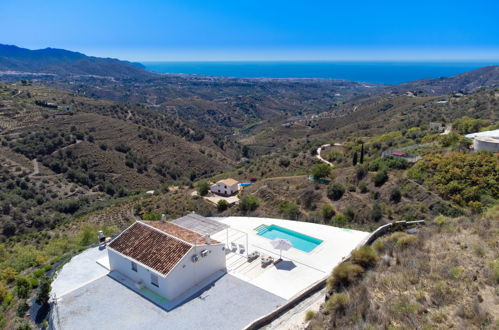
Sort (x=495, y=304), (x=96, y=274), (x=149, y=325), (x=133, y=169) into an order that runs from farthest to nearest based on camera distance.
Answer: (x=133, y=169), (x=96, y=274), (x=149, y=325), (x=495, y=304)

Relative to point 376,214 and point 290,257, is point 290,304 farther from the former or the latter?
point 376,214

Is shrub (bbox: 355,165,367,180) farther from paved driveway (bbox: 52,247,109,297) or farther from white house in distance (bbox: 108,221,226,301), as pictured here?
paved driveway (bbox: 52,247,109,297)

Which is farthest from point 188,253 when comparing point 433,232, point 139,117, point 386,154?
point 139,117

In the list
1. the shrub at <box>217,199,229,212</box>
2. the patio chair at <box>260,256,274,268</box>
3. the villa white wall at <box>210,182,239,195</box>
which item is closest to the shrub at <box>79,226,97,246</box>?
the shrub at <box>217,199,229,212</box>

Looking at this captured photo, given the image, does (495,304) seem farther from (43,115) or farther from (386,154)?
(43,115)

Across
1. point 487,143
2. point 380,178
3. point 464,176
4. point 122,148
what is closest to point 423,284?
point 464,176

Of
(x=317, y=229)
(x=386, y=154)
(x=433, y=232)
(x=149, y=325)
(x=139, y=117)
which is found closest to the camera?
(x=149, y=325)
